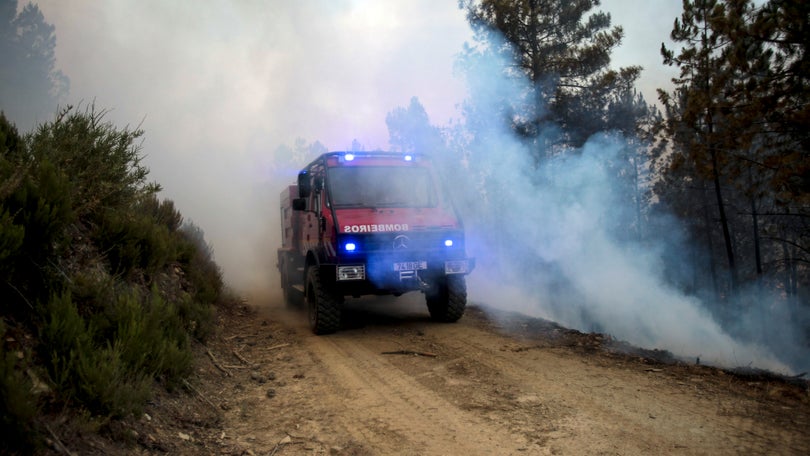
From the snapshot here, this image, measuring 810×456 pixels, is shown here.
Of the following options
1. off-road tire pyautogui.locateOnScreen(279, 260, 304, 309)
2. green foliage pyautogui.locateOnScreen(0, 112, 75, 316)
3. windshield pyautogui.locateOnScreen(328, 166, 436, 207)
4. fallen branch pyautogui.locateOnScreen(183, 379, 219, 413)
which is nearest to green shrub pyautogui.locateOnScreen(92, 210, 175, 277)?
green foliage pyautogui.locateOnScreen(0, 112, 75, 316)

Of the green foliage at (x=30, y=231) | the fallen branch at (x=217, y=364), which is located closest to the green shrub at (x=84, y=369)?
the green foliage at (x=30, y=231)

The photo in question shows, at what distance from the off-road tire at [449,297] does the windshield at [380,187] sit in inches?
51.7

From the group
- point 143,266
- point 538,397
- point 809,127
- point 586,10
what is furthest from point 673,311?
point 143,266

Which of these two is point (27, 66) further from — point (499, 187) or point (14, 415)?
point (14, 415)

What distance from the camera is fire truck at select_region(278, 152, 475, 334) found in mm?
7055

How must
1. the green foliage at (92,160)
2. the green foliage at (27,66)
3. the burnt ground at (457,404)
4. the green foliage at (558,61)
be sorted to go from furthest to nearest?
the green foliage at (27,66) → the green foliage at (558,61) → the green foliage at (92,160) → the burnt ground at (457,404)

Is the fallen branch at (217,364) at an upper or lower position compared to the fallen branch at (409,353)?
upper

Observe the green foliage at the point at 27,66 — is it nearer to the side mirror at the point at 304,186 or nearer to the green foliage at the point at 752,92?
the side mirror at the point at 304,186

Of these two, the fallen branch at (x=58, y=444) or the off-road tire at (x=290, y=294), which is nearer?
the fallen branch at (x=58, y=444)

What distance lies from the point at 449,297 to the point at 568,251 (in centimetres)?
459

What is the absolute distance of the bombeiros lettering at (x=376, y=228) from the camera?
700 cm

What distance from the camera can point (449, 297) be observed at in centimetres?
787

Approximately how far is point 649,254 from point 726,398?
860 centimetres

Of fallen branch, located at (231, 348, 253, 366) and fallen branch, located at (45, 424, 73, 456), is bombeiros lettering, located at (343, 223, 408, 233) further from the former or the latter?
fallen branch, located at (45, 424, 73, 456)
